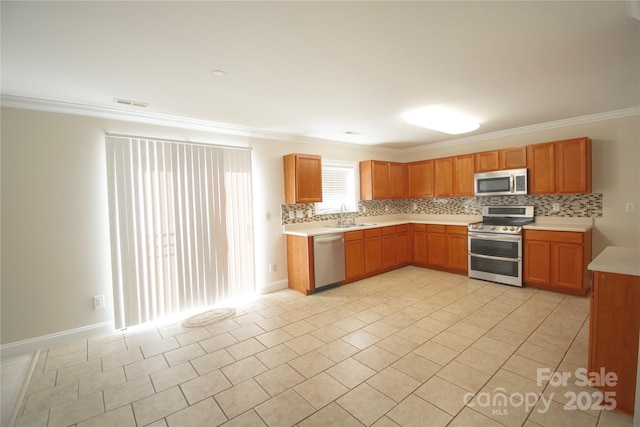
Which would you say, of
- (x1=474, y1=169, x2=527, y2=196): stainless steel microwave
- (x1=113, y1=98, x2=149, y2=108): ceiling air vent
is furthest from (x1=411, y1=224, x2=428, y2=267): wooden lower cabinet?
(x1=113, y1=98, x2=149, y2=108): ceiling air vent

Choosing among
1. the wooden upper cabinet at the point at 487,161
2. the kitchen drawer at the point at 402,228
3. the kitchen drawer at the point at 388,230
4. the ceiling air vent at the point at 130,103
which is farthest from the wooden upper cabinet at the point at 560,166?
the ceiling air vent at the point at 130,103

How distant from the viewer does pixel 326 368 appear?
242 centimetres

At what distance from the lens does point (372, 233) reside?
512 cm

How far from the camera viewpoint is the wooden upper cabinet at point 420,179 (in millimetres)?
5770

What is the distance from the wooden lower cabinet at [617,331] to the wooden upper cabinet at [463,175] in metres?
3.33

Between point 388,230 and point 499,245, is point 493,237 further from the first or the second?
point 388,230

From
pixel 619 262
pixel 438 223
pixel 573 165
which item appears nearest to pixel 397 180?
pixel 438 223

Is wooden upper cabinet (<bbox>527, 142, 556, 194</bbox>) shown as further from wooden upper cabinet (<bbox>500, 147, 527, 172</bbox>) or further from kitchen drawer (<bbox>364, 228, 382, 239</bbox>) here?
kitchen drawer (<bbox>364, 228, 382, 239</bbox>)

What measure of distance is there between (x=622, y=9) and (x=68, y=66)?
3821 mm

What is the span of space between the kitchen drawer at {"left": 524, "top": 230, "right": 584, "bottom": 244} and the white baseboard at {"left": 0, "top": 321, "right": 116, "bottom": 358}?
223 inches

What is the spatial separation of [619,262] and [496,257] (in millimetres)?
2547

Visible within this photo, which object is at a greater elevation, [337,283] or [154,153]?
[154,153]

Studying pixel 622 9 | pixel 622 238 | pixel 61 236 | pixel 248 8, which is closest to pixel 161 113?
pixel 61 236

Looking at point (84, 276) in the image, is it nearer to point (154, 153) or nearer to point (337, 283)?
point (154, 153)
